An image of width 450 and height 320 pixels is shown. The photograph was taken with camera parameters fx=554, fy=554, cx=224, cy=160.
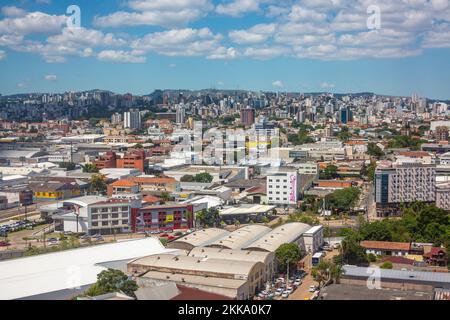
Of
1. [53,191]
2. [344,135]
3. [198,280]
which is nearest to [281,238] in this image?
[198,280]

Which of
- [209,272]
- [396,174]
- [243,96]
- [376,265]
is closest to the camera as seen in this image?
[209,272]

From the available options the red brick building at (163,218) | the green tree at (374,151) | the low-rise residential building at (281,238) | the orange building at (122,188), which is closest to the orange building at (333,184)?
the orange building at (122,188)

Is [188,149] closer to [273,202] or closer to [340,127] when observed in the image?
[273,202]

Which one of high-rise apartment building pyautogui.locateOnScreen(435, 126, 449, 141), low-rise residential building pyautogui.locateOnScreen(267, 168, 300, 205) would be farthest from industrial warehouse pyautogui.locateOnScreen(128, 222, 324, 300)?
high-rise apartment building pyautogui.locateOnScreen(435, 126, 449, 141)

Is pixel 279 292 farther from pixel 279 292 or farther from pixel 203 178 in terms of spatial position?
pixel 203 178

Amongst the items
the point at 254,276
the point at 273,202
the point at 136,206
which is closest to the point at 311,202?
the point at 273,202

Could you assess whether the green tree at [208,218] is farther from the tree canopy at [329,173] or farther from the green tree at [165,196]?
the tree canopy at [329,173]
